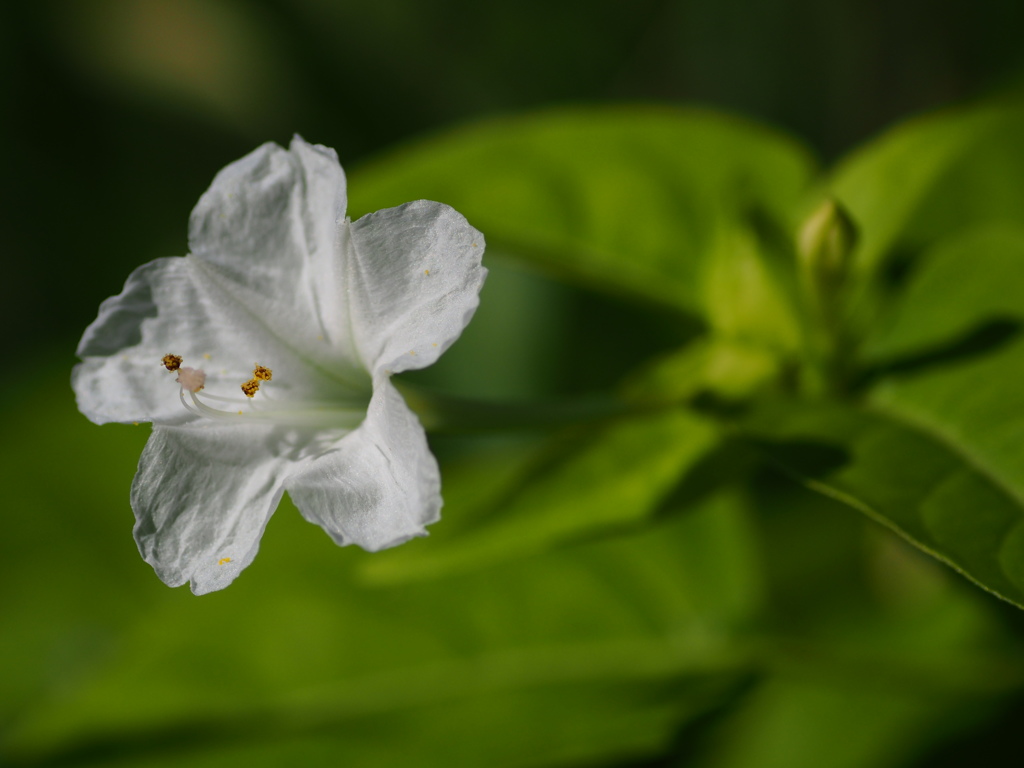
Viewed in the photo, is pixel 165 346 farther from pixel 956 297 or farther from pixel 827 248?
pixel 956 297

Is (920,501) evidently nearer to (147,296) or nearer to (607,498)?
(607,498)

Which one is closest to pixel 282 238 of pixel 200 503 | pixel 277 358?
pixel 277 358

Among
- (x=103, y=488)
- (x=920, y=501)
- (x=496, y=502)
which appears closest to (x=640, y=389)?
(x=496, y=502)

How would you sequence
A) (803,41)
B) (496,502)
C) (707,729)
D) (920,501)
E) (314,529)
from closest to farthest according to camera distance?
1. (920,501)
2. (496,502)
3. (707,729)
4. (314,529)
5. (803,41)

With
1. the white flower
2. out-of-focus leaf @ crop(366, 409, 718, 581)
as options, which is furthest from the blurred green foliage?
the white flower

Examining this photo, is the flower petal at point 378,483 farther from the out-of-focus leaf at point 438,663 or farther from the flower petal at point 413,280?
the out-of-focus leaf at point 438,663

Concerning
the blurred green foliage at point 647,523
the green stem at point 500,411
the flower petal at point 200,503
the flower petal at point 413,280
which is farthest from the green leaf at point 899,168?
the flower petal at point 200,503

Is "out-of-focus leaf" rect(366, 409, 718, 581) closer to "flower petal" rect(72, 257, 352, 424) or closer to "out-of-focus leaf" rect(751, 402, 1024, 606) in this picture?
"out-of-focus leaf" rect(751, 402, 1024, 606)
